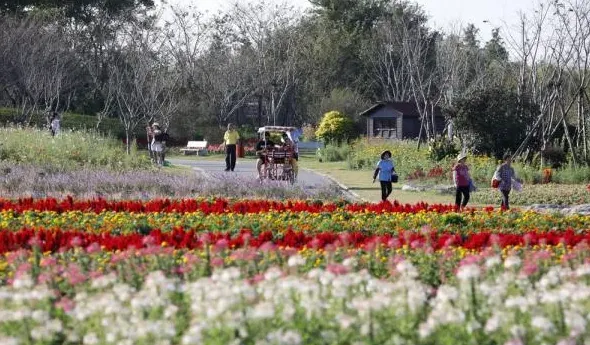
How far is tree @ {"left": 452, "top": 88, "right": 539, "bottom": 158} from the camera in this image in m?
32.3

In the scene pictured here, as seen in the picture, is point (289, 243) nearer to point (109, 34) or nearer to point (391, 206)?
point (391, 206)

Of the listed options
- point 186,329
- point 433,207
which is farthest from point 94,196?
point 186,329

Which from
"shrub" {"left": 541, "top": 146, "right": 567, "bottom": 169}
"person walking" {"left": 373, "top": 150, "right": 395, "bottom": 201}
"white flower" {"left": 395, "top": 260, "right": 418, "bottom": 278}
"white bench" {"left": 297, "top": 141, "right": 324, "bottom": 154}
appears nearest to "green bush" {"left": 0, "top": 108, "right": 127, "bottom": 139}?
"white bench" {"left": 297, "top": 141, "right": 324, "bottom": 154}

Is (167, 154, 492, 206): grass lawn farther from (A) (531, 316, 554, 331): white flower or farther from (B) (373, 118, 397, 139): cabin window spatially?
(B) (373, 118, 397, 139): cabin window

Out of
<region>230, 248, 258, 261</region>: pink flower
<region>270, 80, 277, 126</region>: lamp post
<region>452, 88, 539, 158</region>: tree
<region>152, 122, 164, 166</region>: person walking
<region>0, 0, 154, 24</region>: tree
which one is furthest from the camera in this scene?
<region>270, 80, 277, 126</region>: lamp post

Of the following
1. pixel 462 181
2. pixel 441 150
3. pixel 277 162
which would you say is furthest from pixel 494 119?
pixel 462 181

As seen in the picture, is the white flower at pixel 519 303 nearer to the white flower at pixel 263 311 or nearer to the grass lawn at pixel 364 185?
the white flower at pixel 263 311

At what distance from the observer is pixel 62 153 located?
2477cm

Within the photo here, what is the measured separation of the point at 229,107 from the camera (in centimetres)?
5950

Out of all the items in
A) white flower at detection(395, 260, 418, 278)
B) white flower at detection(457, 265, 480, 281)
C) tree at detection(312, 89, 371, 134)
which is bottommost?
white flower at detection(395, 260, 418, 278)

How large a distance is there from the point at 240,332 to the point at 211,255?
3492 mm

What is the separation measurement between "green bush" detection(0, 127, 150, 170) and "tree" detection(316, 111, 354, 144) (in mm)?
22789

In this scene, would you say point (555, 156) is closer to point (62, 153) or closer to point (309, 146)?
point (62, 153)

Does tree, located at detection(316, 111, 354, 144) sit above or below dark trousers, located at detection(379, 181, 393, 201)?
above
